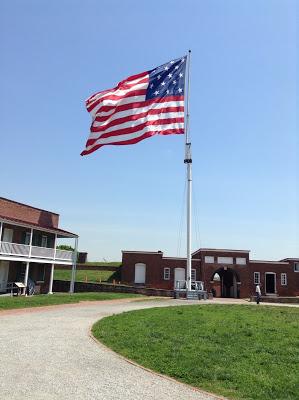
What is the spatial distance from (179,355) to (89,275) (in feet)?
126

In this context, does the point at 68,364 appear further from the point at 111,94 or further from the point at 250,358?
the point at 111,94

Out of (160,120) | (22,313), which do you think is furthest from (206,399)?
(160,120)

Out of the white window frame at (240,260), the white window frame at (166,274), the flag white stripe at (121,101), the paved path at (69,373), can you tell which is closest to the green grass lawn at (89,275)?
the white window frame at (166,274)

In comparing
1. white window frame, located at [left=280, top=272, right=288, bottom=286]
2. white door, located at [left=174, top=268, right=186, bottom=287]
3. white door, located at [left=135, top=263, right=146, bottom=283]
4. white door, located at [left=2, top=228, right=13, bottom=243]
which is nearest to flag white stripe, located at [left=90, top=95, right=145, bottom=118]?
white door, located at [left=2, top=228, right=13, bottom=243]

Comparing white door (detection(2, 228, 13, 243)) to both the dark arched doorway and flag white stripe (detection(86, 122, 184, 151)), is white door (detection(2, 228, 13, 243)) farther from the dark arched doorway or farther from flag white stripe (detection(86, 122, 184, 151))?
the dark arched doorway

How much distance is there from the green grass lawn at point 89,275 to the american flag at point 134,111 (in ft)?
82.6

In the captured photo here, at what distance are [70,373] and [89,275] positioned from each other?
130ft

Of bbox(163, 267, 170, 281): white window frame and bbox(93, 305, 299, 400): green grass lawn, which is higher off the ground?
bbox(163, 267, 170, 281): white window frame

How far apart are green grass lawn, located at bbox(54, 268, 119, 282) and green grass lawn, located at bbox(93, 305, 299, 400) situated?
30.2 meters

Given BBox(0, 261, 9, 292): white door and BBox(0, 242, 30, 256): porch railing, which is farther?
BBox(0, 261, 9, 292): white door

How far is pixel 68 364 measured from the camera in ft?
27.7

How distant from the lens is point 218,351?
973 cm

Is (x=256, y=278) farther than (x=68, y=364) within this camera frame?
Yes

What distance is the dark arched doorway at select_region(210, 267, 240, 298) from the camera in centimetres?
4765
